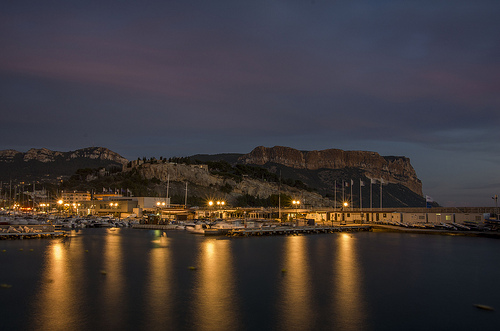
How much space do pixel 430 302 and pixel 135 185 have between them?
168336 mm

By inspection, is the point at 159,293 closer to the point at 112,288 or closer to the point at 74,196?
the point at 112,288

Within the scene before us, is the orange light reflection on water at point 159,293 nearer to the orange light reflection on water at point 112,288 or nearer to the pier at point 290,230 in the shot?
the orange light reflection on water at point 112,288

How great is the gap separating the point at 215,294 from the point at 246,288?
2.89 meters

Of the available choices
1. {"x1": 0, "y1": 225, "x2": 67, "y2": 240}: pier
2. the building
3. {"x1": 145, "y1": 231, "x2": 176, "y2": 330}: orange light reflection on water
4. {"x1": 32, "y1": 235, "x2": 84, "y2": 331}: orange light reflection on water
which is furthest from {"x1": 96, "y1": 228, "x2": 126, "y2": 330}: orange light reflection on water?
the building

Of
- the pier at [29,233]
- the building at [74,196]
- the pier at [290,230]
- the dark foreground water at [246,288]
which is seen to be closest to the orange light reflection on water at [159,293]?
the dark foreground water at [246,288]

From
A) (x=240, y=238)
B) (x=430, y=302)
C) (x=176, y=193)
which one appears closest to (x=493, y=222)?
(x=240, y=238)

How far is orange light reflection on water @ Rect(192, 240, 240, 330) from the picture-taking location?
70.1 feet

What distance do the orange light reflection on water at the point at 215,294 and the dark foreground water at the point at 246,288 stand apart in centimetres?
8

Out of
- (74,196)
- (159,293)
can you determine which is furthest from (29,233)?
(74,196)

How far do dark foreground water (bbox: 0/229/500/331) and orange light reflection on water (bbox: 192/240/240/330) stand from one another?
85mm

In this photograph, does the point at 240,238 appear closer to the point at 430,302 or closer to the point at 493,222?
the point at 430,302

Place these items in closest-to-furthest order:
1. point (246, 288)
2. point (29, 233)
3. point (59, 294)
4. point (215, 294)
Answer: point (59, 294) → point (215, 294) → point (246, 288) → point (29, 233)

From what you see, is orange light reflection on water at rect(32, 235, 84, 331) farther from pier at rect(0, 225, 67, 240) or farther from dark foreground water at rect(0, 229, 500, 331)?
pier at rect(0, 225, 67, 240)

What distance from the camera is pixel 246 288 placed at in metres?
29.2
